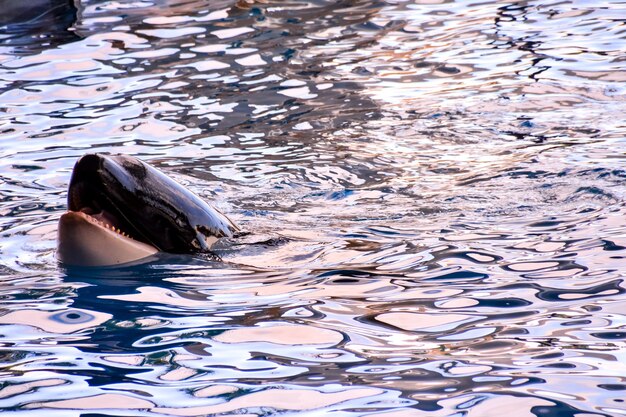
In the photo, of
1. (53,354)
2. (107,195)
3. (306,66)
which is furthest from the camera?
(306,66)

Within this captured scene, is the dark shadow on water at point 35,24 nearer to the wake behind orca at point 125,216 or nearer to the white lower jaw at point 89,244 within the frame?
the wake behind orca at point 125,216

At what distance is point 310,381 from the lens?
346cm

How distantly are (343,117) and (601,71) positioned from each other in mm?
2838

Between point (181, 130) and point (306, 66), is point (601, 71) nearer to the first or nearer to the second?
point (306, 66)

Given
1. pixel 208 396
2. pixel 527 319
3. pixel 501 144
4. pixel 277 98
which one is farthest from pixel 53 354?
pixel 277 98

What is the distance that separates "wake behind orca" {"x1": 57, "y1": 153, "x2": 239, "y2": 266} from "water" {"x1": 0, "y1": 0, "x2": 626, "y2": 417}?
0.41 ft

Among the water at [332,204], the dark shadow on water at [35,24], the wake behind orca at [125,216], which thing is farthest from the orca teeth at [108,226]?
the dark shadow on water at [35,24]

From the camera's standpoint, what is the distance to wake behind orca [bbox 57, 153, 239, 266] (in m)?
4.99

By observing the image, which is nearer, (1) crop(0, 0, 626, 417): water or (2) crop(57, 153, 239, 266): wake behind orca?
(1) crop(0, 0, 626, 417): water

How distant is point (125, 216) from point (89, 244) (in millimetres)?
299

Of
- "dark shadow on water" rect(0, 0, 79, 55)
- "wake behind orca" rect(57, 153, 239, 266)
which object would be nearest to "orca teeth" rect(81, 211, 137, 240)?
"wake behind orca" rect(57, 153, 239, 266)

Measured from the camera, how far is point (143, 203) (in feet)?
17.2

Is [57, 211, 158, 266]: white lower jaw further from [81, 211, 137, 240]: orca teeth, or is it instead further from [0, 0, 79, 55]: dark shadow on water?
[0, 0, 79, 55]: dark shadow on water

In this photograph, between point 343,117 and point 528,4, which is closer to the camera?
point 343,117
